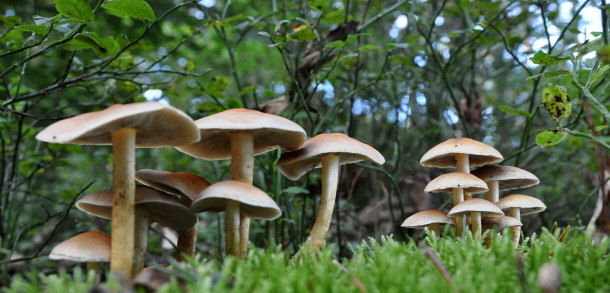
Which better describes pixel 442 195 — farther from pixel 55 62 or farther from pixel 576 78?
pixel 55 62

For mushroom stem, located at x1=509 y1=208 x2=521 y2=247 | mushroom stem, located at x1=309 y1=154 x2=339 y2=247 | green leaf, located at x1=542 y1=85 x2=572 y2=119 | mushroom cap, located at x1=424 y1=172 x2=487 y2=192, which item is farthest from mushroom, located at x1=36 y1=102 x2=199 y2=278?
mushroom stem, located at x1=509 y1=208 x2=521 y2=247

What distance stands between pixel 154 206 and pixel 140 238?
13 cm

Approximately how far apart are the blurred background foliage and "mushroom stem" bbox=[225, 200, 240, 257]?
0.70m

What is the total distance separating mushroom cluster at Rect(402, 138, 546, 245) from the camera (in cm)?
173

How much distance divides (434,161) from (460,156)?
0.23m

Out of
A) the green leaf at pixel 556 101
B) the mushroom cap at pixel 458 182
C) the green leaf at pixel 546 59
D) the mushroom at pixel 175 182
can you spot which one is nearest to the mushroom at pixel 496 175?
the mushroom cap at pixel 458 182

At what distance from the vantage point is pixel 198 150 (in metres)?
1.96

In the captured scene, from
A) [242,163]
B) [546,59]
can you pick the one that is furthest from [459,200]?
[242,163]

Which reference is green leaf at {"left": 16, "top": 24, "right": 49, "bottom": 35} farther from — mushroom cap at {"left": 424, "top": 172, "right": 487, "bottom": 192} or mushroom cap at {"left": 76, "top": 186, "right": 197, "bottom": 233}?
mushroom cap at {"left": 424, "top": 172, "right": 487, "bottom": 192}

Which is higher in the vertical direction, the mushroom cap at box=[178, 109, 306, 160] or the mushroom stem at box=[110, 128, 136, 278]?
the mushroom cap at box=[178, 109, 306, 160]

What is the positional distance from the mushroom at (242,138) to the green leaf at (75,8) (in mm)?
578

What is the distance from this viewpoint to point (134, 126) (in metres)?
1.43

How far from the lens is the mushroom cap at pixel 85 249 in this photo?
1271 mm

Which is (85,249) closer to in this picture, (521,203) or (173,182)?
(173,182)
